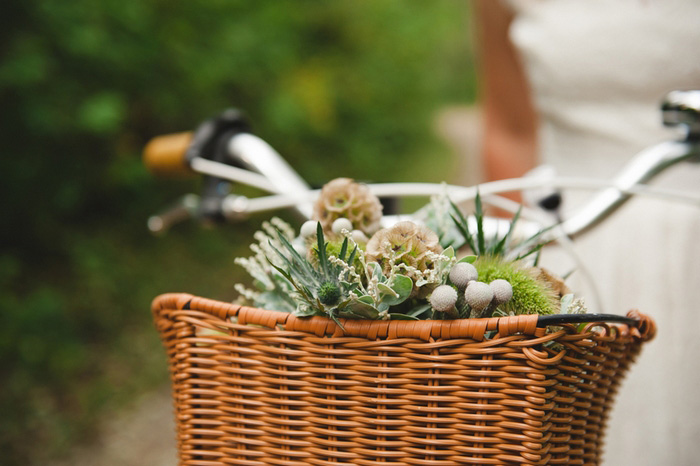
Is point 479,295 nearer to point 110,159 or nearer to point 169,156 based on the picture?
point 169,156

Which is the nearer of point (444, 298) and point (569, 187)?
point (444, 298)

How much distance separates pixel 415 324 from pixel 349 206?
186 millimetres

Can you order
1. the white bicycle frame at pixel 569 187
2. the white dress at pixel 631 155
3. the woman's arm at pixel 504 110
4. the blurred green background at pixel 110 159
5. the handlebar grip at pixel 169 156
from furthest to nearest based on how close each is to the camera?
1. the blurred green background at pixel 110 159
2. the woman's arm at pixel 504 110
3. the handlebar grip at pixel 169 156
4. the white dress at pixel 631 155
5. the white bicycle frame at pixel 569 187

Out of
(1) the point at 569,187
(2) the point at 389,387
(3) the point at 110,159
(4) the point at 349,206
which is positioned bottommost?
(2) the point at 389,387

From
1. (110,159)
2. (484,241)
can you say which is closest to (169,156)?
(484,241)

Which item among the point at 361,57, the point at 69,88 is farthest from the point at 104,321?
the point at 361,57

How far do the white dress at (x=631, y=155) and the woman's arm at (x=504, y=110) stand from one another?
347 millimetres

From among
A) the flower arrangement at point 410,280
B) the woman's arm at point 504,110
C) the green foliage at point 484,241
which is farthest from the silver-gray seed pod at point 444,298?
Answer: the woman's arm at point 504,110

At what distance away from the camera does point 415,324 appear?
26.8 inches

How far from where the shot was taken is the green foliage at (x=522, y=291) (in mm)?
692

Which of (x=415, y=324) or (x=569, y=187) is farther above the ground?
(x=569, y=187)

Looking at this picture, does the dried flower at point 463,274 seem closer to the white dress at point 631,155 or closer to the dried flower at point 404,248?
the dried flower at point 404,248

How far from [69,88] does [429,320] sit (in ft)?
9.02

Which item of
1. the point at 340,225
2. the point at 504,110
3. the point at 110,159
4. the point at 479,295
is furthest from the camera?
the point at 110,159
